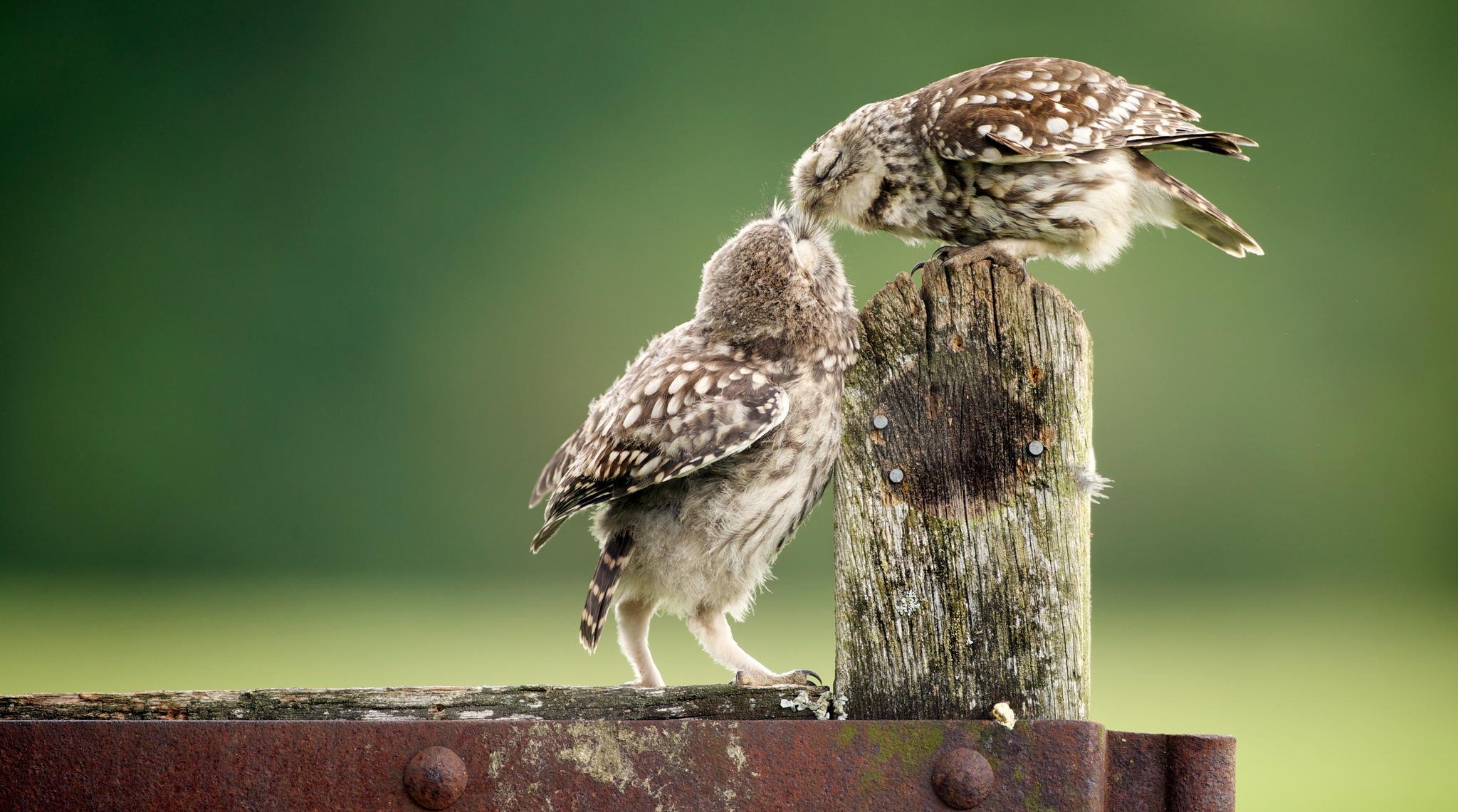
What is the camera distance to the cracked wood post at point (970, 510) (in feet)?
5.58

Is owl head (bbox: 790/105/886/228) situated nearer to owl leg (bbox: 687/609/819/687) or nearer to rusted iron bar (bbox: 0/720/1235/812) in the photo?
owl leg (bbox: 687/609/819/687)

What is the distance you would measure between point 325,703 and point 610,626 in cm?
536

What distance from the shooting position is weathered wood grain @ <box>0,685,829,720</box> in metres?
1.71

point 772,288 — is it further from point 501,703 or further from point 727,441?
point 501,703

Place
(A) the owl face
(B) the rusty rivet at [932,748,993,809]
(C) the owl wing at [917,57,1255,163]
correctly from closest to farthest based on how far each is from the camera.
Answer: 1. (B) the rusty rivet at [932,748,993,809]
2. (C) the owl wing at [917,57,1255,163]
3. (A) the owl face

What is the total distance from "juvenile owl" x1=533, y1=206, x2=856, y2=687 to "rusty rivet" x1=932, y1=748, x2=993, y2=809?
871 mm

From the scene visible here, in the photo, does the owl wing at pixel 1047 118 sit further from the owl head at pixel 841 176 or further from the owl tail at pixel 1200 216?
the owl head at pixel 841 176

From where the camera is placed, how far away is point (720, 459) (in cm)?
253

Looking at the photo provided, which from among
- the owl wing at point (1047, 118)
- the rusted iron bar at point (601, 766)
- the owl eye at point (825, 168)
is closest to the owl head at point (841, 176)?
the owl eye at point (825, 168)

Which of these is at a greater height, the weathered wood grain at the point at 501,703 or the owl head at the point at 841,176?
the owl head at the point at 841,176

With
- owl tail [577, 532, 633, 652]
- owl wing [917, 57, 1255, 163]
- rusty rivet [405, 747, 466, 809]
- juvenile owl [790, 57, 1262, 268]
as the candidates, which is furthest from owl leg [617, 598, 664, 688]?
owl wing [917, 57, 1255, 163]

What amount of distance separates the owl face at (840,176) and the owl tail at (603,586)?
3.94 ft

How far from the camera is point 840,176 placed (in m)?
3.49

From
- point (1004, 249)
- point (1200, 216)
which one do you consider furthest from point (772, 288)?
point (1200, 216)
